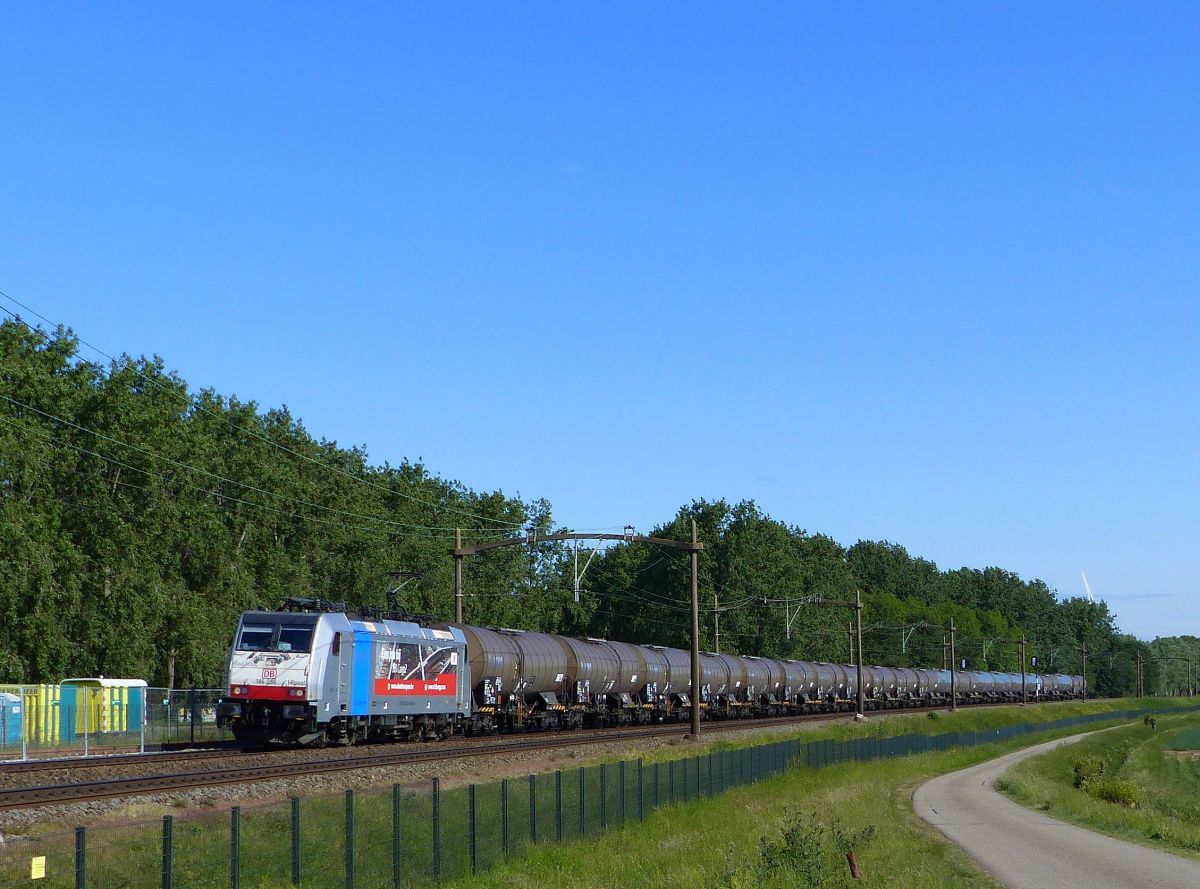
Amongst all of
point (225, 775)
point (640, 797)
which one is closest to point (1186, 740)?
point (640, 797)

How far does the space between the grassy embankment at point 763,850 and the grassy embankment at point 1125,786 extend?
5.60 metres

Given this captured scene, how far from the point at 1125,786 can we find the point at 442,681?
32682 millimetres

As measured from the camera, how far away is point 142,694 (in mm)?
41344

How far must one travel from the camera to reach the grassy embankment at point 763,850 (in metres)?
20.8

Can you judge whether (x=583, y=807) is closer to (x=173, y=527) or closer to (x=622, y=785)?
(x=622, y=785)

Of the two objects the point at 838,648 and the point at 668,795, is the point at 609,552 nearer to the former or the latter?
the point at 838,648

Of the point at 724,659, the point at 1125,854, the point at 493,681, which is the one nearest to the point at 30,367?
the point at 493,681

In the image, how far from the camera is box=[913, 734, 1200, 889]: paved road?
23.7 m

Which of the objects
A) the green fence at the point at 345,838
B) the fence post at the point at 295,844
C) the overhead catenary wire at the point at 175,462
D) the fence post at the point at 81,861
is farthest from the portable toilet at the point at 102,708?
the overhead catenary wire at the point at 175,462

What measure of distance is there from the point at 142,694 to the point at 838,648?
5185 inches

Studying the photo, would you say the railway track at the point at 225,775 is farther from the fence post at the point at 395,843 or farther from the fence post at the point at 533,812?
the fence post at the point at 395,843

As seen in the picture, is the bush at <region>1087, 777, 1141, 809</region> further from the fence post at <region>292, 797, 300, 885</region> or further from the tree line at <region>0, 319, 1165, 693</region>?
the fence post at <region>292, 797, 300, 885</region>

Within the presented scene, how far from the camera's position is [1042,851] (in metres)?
28.8

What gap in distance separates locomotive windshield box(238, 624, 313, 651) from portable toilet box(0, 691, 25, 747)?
6.61 meters
